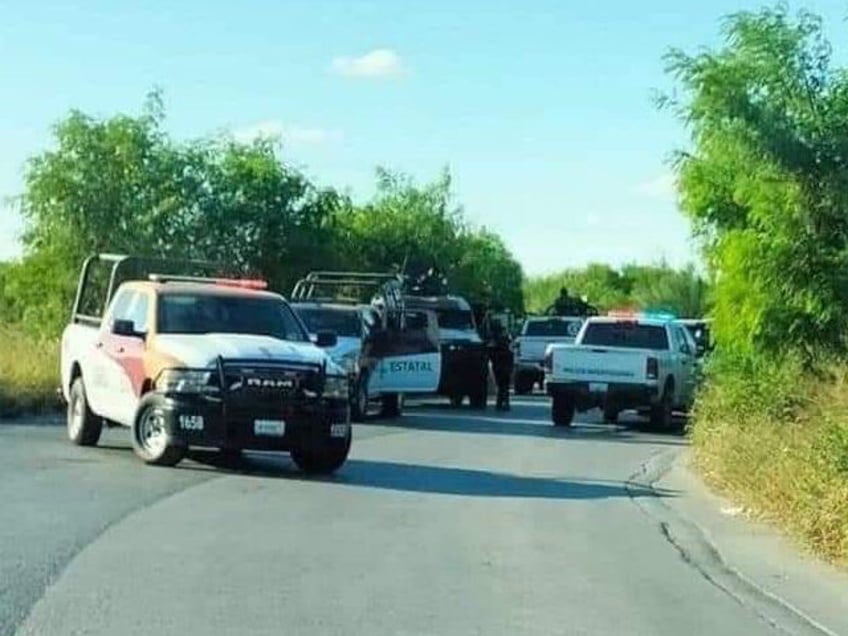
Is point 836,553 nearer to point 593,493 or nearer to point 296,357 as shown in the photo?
point 593,493

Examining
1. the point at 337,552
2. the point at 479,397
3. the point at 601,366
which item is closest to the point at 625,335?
the point at 601,366

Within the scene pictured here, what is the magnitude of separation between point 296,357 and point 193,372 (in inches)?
41.2

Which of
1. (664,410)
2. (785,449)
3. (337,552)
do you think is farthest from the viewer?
(664,410)

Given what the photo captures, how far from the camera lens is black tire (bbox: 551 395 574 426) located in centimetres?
3097

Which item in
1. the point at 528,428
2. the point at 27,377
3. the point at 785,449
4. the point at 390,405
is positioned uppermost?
the point at 785,449

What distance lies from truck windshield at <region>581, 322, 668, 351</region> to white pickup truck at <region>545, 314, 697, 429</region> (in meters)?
0.02

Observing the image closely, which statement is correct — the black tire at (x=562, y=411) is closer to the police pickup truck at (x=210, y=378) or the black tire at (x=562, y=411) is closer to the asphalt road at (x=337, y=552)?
the asphalt road at (x=337, y=552)

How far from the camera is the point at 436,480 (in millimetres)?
19250

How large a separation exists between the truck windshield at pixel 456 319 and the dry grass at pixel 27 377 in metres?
7.88

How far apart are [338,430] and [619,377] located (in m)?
12.2

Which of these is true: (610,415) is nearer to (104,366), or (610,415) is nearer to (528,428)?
(528,428)

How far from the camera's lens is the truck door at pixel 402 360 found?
30.3 m

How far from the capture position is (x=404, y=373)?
30.8m

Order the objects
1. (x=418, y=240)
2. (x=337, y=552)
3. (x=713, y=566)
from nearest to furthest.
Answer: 1. (x=337, y=552)
2. (x=713, y=566)
3. (x=418, y=240)
